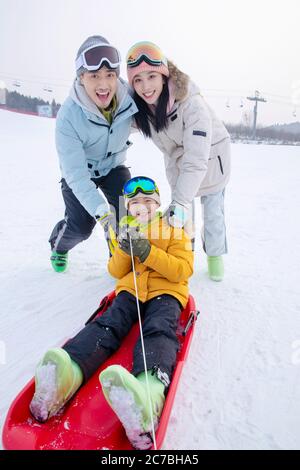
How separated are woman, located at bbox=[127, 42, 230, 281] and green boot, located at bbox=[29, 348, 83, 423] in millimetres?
1263

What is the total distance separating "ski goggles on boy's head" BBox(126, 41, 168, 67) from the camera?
2.53 meters

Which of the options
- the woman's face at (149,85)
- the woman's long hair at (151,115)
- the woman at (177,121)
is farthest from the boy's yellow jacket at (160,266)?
the woman's face at (149,85)

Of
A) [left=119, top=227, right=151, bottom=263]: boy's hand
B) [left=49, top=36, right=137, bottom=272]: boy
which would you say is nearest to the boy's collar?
[left=119, top=227, right=151, bottom=263]: boy's hand

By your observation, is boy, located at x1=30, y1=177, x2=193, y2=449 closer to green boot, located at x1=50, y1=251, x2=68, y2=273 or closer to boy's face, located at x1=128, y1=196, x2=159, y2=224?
boy's face, located at x1=128, y1=196, x2=159, y2=224

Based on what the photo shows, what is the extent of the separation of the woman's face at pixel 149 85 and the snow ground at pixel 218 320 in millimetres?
1599

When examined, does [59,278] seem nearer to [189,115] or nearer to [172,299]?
[172,299]

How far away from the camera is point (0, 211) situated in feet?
18.8

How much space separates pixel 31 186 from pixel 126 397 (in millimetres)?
6958

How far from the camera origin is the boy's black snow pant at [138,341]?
72.9 inches

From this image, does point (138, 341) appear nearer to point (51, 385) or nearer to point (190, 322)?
point (190, 322)

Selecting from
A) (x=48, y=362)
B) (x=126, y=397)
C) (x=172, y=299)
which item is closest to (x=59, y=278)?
(x=172, y=299)

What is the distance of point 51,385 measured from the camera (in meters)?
1.64

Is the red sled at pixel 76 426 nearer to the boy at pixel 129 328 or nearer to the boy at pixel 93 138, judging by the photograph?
the boy at pixel 129 328

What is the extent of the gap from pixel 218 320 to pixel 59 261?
166cm
